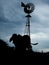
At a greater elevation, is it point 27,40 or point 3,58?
point 27,40

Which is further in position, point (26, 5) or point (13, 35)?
point (26, 5)

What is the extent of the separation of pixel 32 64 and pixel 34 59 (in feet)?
5.89

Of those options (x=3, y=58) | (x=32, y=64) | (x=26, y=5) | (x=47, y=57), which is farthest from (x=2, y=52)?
(x=26, y=5)

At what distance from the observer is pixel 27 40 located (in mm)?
53844

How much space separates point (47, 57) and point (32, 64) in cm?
516

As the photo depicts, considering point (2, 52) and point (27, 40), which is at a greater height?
point (27, 40)

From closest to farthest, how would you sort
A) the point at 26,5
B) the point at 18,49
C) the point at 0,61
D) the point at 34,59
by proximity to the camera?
the point at 0,61, the point at 34,59, the point at 18,49, the point at 26,5

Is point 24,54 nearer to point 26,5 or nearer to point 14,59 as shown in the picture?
point 14,59

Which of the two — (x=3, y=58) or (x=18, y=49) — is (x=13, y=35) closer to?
(x=18, y=49)

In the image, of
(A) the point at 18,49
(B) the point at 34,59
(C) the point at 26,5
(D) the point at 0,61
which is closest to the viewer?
(D) the point at 0,61

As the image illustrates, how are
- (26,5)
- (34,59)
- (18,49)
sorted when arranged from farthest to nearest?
(26,5)
(18,49)
(34,59)

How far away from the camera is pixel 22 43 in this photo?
53.0 meters

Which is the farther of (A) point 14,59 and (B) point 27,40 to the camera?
(B) point 27,40

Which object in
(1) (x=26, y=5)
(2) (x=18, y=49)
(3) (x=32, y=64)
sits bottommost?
(3) (x=32, y=64)
